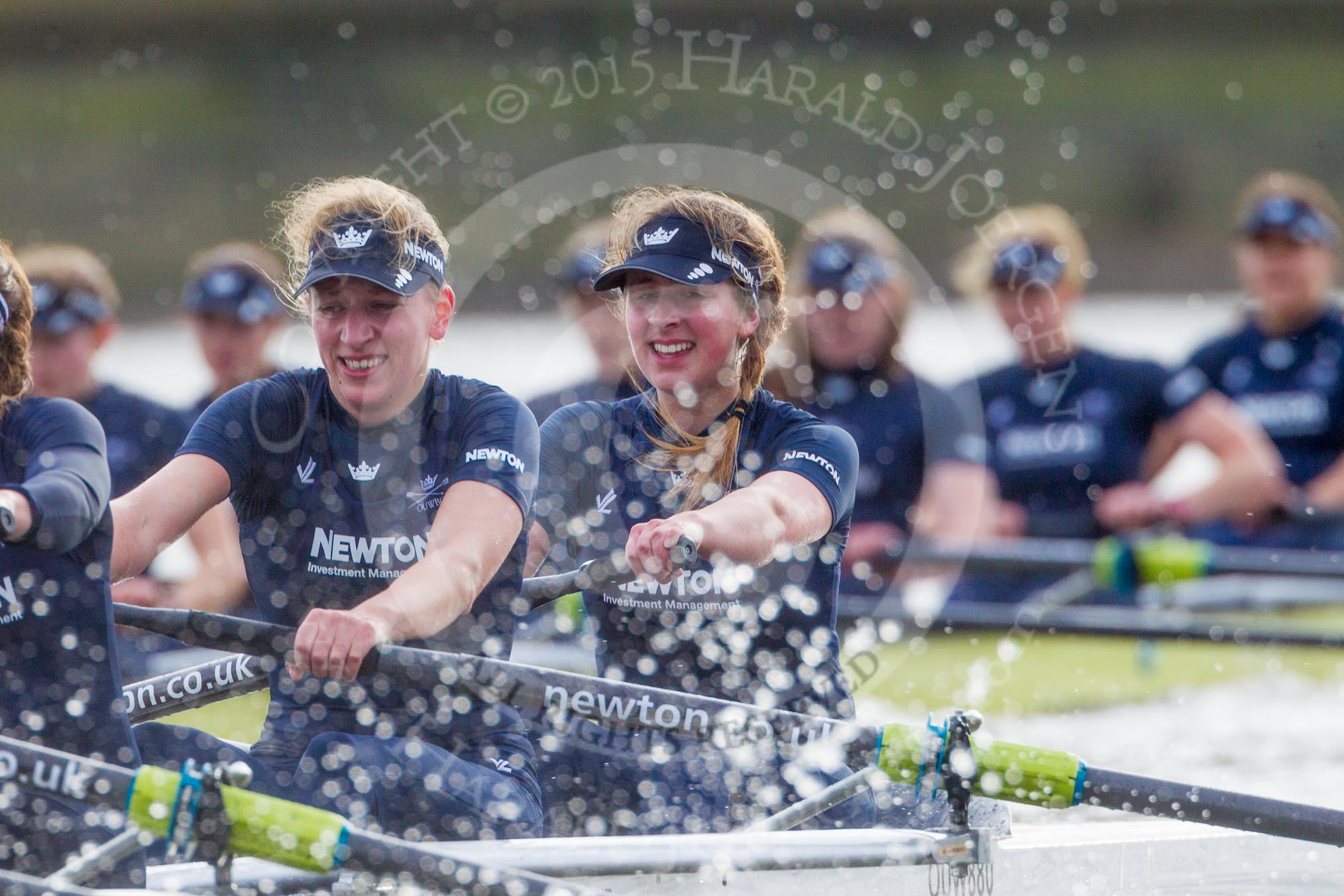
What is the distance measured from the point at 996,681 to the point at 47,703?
168 inches

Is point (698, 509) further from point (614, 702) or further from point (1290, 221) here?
Result: point (1290, 221)

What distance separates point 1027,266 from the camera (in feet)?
21.1

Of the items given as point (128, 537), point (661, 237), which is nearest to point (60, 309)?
point (128, 537)

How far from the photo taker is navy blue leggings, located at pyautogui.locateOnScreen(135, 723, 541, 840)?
8.23ft

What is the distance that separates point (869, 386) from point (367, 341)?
3.37m

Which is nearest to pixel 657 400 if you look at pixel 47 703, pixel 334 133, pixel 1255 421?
pixel 47 703

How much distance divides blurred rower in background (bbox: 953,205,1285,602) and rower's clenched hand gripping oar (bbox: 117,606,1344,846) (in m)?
3.72

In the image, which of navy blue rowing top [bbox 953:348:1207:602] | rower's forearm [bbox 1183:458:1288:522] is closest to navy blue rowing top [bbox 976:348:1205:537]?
navy blue rowing top [bbox 953:348:1207:602]

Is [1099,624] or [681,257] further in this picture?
[1099,624]

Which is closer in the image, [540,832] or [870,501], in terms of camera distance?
[540,832]

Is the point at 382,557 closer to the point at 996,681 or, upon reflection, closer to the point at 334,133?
the point at 996,681

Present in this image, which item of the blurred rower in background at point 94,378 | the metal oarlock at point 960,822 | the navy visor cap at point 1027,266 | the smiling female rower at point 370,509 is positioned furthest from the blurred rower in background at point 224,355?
the navy visor cap at point 1027,266

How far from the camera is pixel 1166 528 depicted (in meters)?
6.36

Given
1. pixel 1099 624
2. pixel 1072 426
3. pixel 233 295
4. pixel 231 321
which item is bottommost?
pixel 1099 624
